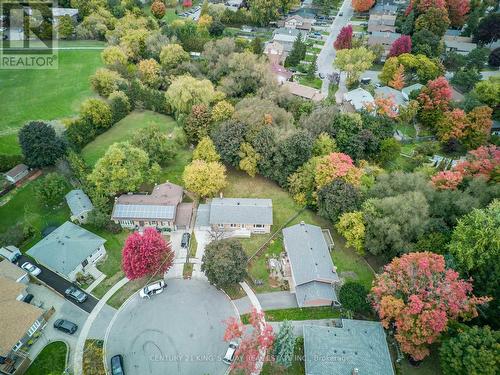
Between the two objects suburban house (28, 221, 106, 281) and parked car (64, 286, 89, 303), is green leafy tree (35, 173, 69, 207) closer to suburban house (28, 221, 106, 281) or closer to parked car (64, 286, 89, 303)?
suburban house (28, 221, 106, 281)

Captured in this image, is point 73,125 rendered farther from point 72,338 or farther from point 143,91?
point 72,338

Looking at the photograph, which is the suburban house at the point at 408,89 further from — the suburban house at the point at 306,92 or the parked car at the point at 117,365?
the parked car at the point at 117,365

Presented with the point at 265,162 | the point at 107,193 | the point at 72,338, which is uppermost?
the point at 265,162

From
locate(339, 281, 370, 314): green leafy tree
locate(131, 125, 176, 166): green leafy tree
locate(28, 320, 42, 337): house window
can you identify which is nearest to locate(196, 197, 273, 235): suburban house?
Answer: locate(131, 125, 176, 166): green leafy tree

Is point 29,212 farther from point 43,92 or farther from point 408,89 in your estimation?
point 408,89

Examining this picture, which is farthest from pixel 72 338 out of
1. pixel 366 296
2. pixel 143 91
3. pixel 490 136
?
pixel 490 136

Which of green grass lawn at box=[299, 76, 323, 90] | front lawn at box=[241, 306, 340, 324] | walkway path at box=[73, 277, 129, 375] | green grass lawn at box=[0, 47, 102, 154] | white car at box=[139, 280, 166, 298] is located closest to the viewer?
walkway path at box=[73, 277, 129, 375]
